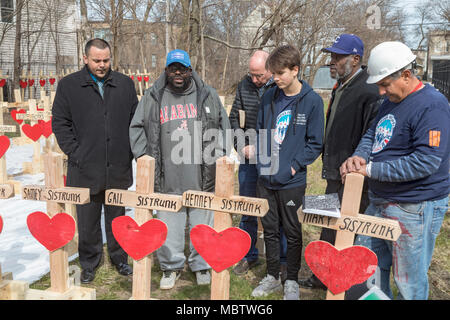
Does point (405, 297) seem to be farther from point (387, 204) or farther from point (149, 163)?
point (149, 163)

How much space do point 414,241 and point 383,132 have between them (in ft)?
1.94

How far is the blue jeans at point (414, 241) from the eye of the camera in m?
2.04

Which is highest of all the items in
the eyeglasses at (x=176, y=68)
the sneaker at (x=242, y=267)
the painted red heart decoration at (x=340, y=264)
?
the eyeglasses at (x=176, y=68)

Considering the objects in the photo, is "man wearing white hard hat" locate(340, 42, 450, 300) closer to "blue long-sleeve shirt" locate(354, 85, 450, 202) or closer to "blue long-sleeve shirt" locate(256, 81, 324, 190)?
"blue long-sleeve shirt" locate(354, 85, 450, 202)

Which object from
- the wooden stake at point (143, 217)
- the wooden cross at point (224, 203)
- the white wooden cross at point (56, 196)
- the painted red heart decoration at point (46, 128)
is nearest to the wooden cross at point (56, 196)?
the white wooden cross at point (56, 196)

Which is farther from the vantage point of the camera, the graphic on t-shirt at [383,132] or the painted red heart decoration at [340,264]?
the graphic on t-shirt at [383,132]

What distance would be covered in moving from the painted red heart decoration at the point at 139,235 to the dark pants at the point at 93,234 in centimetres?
110

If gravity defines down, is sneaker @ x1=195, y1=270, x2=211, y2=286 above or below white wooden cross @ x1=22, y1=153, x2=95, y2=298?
below

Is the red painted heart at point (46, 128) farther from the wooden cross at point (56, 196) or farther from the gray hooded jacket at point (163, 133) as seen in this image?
the wooden cross at point (56, 196)

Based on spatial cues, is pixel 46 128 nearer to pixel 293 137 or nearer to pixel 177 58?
pixel 177 58

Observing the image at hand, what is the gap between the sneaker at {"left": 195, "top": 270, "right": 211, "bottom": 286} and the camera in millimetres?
3211

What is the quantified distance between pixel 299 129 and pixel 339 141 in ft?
1.16

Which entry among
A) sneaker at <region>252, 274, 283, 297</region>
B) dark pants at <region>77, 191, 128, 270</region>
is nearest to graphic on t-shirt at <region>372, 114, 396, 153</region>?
sneaker at <region>252, 274, 283, 297</region>

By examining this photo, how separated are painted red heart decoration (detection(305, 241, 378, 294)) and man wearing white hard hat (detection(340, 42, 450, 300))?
29 centimetres
